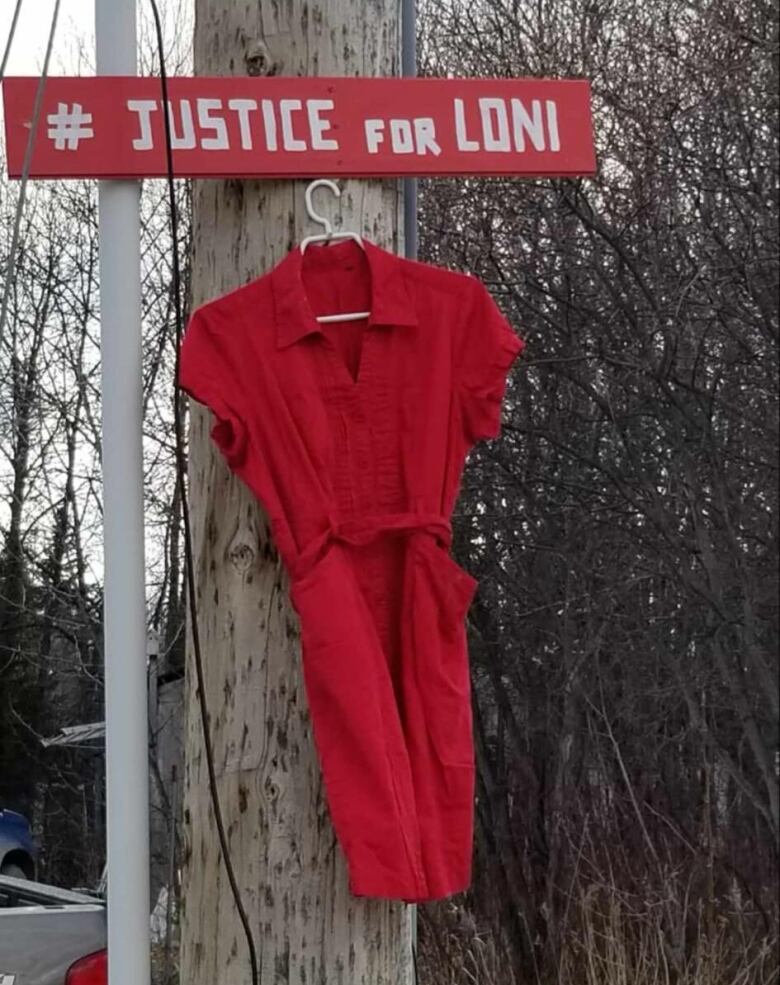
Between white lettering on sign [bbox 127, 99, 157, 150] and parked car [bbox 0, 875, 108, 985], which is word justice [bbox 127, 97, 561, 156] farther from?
parked car [bbox 0, 875, 108, 985]

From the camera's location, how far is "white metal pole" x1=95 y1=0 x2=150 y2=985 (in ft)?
5.77

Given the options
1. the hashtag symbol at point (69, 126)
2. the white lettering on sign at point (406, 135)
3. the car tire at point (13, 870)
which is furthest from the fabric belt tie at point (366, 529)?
the car tire at point (13, 870)

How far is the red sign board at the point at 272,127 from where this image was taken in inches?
67.3

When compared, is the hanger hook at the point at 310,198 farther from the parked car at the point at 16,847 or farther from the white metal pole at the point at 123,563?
the parked car at the point at 16,847

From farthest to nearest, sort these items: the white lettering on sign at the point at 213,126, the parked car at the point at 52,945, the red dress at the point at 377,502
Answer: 1. the parked car at the point at 52,945
2. the white lettering on sign at the point at 213,126
3. the red dress at the point at 377,502

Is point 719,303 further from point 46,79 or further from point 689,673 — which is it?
point 46,79

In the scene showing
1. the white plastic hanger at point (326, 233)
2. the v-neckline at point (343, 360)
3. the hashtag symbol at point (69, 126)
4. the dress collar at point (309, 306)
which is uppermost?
the hashtag symbol at point (69, 126)

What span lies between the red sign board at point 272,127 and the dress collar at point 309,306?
0.11 meters

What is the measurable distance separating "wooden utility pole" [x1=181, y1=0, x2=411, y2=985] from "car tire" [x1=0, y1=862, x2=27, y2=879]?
1201 mm

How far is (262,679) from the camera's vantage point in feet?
5.65

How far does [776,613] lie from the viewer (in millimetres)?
1989

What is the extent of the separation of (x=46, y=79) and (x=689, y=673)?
130 cm

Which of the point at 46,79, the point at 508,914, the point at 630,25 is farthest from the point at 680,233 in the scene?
the point at 508,914

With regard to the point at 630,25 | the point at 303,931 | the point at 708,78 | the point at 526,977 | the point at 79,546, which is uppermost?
the point at 630,25
